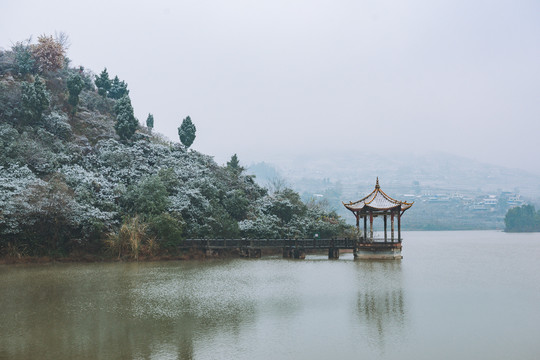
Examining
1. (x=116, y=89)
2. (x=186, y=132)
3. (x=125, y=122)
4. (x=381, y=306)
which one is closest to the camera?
(x=381, y=306)

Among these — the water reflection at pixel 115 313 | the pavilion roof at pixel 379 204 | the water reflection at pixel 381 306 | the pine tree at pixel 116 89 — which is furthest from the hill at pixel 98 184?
the water reflection at pixel 381 306

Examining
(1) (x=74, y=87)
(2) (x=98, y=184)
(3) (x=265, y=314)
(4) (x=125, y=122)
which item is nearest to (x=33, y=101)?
(1) (x=74, y=87)

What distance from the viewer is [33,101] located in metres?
36.1

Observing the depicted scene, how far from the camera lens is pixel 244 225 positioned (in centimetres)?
3494

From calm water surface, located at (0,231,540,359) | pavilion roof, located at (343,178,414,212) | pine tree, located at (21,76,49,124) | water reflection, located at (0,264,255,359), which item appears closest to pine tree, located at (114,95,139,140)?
pine tree, located at (21,76,49,124)

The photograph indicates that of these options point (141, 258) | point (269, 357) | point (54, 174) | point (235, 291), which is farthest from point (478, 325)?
point (54, 174)

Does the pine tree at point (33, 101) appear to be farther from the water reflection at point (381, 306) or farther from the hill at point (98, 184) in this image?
the water reflection at point (381, 306)

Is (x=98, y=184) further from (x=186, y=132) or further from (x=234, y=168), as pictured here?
(x=234, y=168)

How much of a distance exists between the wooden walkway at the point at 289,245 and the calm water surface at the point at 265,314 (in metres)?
6.83

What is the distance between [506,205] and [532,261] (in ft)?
Result: 466

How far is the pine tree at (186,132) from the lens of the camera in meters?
46.4

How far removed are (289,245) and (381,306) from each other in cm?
1795

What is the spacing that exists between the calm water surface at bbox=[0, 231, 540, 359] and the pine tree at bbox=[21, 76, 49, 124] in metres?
15.6

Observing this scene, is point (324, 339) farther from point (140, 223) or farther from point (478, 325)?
point (140, 223)
